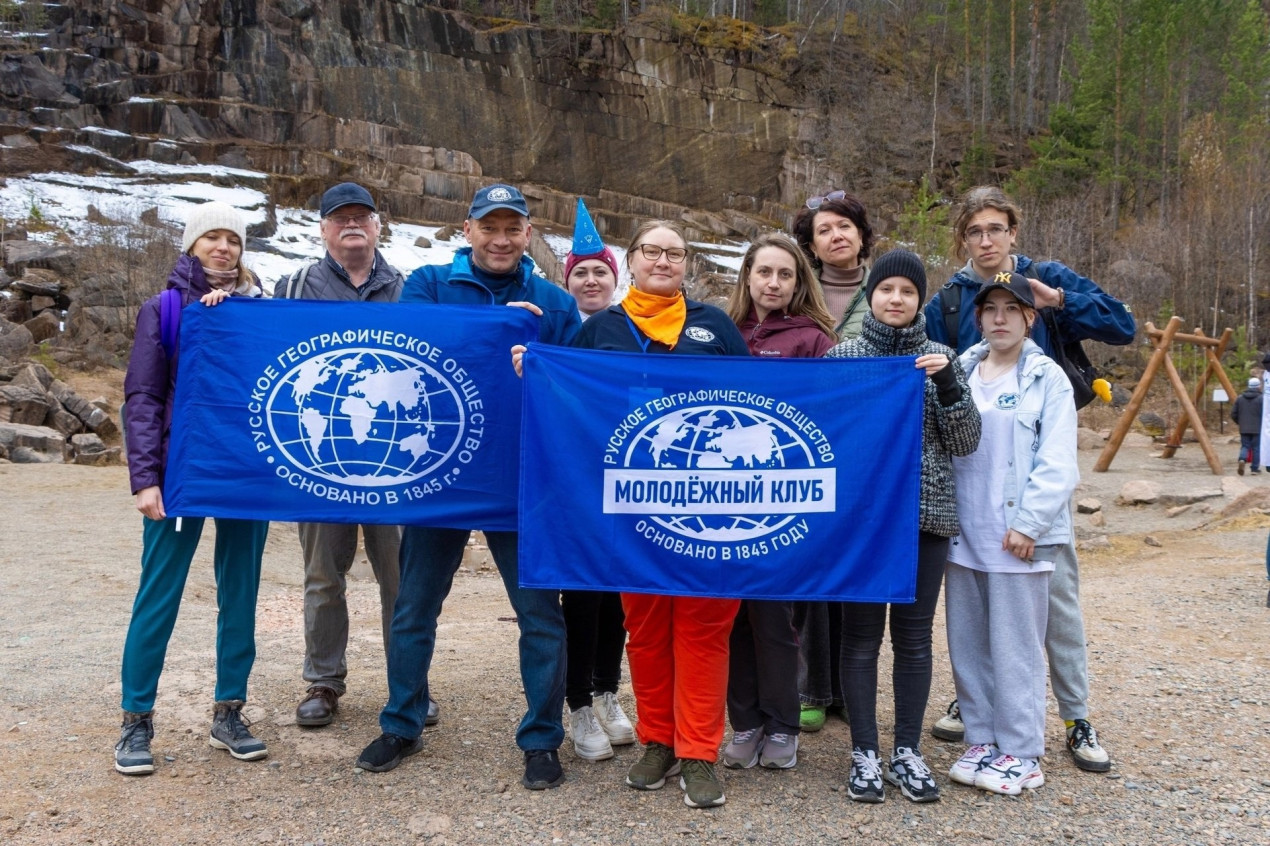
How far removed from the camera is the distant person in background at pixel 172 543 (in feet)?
14.6

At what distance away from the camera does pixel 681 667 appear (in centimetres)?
424

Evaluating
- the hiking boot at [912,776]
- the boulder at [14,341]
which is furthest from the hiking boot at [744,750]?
the boulder at [14,341]

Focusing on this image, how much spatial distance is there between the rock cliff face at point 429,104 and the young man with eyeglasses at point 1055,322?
47.3 metres

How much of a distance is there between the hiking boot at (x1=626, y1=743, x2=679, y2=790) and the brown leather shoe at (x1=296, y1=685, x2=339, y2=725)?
1.58m

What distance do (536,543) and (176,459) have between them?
167 centimetres

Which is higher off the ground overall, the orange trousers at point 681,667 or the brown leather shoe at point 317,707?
the orange trousers at point 681,667

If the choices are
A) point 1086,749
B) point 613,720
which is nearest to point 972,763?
point 1086,749

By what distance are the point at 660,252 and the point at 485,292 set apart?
35.6 inches

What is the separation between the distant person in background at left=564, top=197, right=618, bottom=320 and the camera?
5.32 metres

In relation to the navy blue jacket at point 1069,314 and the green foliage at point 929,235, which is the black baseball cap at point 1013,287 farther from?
the green foliage at point 929,235

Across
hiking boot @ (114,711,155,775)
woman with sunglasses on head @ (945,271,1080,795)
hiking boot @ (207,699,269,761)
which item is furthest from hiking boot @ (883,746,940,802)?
hiking boot @ (114,711,155,775)

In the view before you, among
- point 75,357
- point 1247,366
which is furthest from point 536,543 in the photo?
point 1247,366

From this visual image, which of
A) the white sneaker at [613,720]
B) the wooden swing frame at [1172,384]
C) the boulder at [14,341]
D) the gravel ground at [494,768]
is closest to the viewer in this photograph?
the gravel ground at [494,768]

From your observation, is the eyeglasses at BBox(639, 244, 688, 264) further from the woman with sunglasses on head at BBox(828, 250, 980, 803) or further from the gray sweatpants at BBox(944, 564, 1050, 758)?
the gray sweatpants at BBox(944, 564, 1050, 758)
